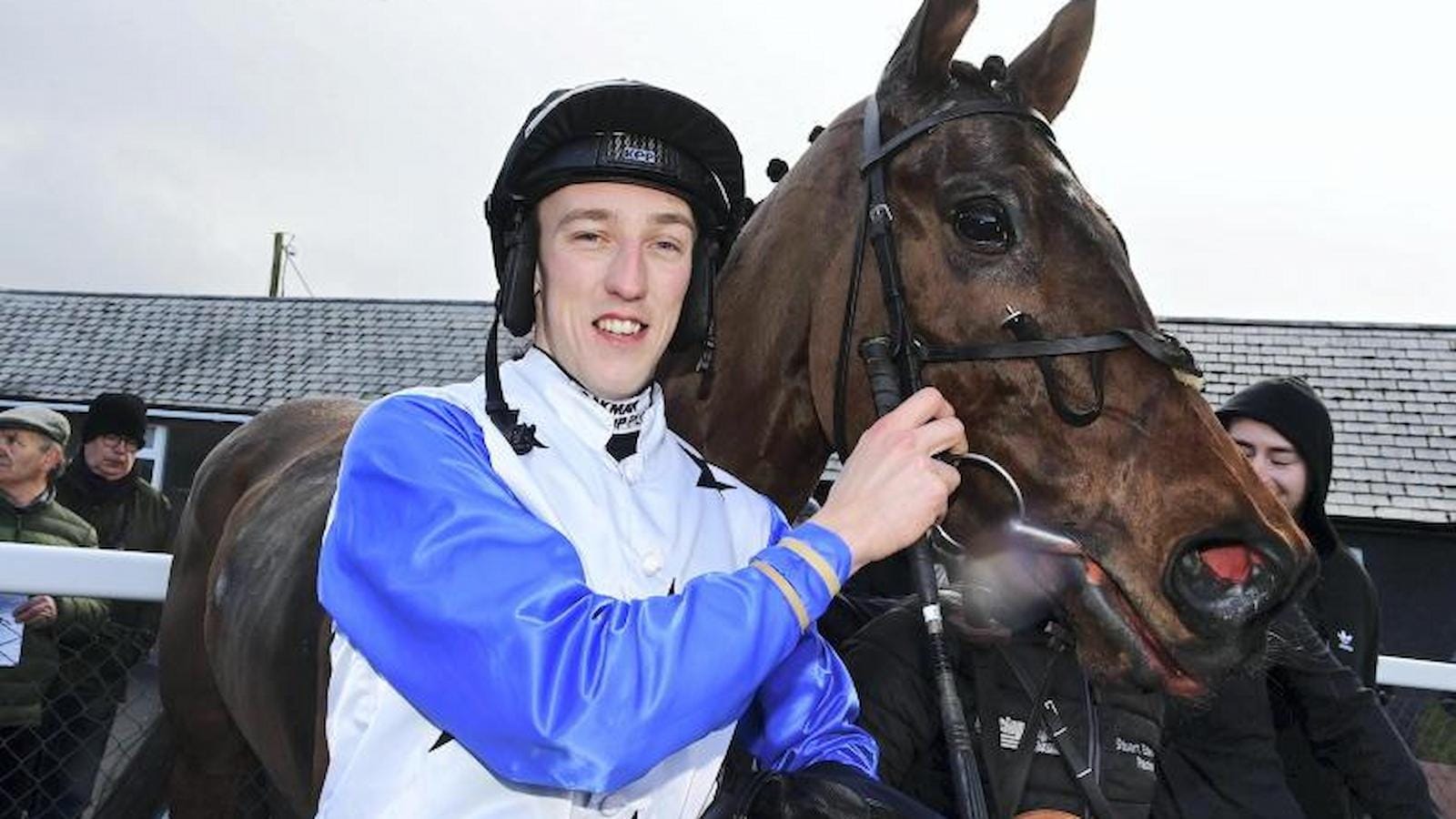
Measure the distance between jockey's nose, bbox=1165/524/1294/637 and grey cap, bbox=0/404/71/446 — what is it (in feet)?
14.7

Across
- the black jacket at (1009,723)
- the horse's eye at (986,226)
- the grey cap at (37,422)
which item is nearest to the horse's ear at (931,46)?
the horse's eye at (986,226)

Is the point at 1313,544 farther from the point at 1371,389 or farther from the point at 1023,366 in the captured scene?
the point at 1371,389

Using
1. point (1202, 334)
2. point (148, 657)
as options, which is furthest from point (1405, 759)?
point (1202, 334)

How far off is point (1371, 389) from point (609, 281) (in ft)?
58.5

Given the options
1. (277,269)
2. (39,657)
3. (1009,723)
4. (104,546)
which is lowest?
(277,269)

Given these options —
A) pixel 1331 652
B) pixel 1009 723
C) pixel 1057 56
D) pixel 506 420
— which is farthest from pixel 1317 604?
pixel 506 420

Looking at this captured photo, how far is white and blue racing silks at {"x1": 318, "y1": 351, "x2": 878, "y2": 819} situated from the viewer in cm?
130

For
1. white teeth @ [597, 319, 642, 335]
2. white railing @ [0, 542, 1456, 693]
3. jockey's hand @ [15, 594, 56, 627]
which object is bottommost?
jockey's hand @ [15, 594, 56, 627]

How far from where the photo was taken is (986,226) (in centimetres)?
212

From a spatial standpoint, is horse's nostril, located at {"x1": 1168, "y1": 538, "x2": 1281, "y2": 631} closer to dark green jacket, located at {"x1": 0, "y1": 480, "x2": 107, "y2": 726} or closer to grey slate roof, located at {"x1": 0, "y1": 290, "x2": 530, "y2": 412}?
dark green jacket, located at {"x1": 0, "y1": 480, "x2": 107, "y2": 726}

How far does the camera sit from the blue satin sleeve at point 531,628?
1290 millimetres

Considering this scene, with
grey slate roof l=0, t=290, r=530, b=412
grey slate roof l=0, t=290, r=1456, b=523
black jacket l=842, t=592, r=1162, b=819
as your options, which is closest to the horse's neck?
black jacket l=842, t=592, r=1162, b=819

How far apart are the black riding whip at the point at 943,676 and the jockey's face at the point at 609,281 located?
52cm

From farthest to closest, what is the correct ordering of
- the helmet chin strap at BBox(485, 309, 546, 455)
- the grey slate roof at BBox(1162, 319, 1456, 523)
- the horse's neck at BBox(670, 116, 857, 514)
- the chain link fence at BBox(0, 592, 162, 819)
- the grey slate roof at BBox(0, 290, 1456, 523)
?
the grey slate roof at BBox(0, 290, 1456, 523)
the grey slate roof at BBox(1162, 319, 1456, 523)
the chain link fence at BBox(0, 592, 162, 819)
the horse's neck at BBox(670, 116, 857, 514)
the helmet chin strap at BBox(485, 309, 546, 455)
